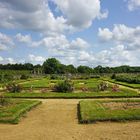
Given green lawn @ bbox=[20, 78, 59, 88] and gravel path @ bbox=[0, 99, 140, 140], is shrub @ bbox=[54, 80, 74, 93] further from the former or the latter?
gravel path @ bbox=[0, 99, 140, 140]

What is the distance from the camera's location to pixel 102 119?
13.9m

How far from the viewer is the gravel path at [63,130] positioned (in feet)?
36.4

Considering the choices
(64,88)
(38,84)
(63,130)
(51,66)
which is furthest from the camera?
(51,66)

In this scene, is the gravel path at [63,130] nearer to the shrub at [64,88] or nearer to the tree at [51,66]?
the shrub at [64,88]

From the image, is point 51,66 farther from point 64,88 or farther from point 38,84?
point 64,88

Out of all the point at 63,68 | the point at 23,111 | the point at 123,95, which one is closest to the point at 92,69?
the point at 63,68

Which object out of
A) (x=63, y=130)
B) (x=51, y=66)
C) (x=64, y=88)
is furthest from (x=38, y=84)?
(x=51, y=66)

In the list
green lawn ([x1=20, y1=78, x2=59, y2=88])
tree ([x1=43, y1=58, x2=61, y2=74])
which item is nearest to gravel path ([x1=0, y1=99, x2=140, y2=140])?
green lawn ([x1=20, y1=78, x2=59, y2=88])

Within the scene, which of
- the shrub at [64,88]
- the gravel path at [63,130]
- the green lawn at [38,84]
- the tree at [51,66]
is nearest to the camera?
the gravel path at [63,130]

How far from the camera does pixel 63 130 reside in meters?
12.3

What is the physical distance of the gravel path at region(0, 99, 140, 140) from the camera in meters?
11.1

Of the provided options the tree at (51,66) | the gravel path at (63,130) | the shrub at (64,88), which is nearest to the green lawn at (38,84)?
the shrub at (64,88)

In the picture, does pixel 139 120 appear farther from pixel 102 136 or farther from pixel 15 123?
pixel 15 123

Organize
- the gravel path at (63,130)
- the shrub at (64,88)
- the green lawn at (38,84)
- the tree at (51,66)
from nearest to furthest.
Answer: the gravel path at (63,130) → the shrub at (64,88) → the green lawn at (38,84) → the tree at (51,66)
